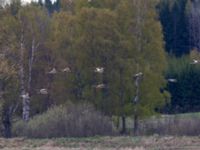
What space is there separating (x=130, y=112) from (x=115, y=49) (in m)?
3.58

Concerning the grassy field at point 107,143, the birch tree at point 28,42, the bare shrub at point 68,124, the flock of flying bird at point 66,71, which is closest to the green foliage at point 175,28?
the birch tree at point 28,42

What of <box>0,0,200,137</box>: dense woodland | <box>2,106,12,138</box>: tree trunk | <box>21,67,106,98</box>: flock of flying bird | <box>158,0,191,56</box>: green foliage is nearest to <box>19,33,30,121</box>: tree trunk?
<box>0,0,200,137</box>: dense woodland

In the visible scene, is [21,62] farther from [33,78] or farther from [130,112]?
[130,112]

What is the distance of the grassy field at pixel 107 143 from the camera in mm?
32375

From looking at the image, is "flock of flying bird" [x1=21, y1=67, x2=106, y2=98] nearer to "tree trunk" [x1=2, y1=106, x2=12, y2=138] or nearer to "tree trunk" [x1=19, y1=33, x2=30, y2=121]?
"tree trunk" [x1=19, y1=33, x2=30, y2=121]

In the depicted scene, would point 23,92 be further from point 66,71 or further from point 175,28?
point 175,28

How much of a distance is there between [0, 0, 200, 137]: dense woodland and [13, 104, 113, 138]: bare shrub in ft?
5.52

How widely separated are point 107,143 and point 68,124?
5482 millimetres

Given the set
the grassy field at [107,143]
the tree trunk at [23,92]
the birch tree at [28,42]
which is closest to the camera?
the grassy field at [107,143]

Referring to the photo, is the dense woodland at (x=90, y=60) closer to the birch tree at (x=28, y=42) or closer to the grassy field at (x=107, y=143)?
the birch tree at (x=28, y=42)

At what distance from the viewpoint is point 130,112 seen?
43.2m

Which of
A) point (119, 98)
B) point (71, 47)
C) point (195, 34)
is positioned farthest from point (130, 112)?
point (195, 34)

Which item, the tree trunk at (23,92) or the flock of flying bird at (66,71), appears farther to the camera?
the tree trunk at (23,92)

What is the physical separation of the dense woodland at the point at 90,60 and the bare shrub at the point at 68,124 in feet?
5.52
